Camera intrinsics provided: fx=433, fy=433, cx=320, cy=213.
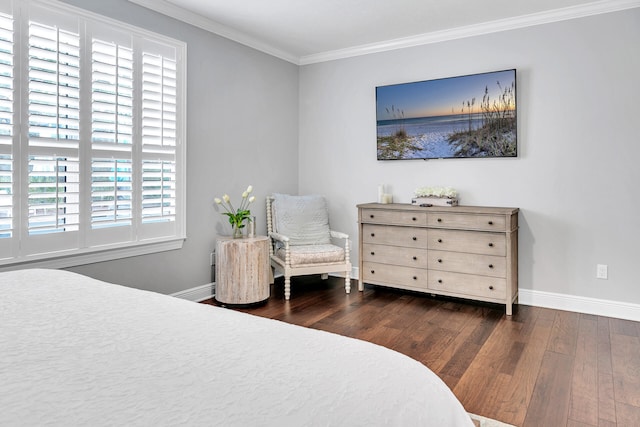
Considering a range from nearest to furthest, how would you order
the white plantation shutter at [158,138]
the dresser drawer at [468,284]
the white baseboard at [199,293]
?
the white plantation shutter at [158,138] < the dresser drawer at [468,284] < the white baseboard at [199,293]

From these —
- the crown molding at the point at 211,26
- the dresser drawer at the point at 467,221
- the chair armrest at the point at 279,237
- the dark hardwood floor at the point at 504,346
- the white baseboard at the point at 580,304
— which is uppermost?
the crown molding at the point at 211,26

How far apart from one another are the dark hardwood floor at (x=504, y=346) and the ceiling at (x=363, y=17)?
8.47ft

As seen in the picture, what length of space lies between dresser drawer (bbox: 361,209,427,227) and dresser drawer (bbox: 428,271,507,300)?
0.50 metres

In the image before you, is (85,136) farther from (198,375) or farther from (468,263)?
(468,263)

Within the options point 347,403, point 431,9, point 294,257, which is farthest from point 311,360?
point 431,9

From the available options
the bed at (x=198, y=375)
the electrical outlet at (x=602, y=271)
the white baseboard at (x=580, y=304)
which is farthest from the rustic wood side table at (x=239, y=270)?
the electrical outlet at (x=602, y=271)

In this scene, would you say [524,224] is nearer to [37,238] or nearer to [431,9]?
[431,9]

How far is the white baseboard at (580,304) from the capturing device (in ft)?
11.8

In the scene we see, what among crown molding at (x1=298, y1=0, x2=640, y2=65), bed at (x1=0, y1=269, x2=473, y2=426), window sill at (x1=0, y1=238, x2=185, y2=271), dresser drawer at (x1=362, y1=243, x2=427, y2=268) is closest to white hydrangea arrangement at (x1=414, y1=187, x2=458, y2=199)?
dresser drawer at (x1=362, y1=243, x2=427, y2=268)

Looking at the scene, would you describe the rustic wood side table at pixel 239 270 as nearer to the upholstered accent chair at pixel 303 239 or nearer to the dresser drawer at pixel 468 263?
the upholstered accent chair at pixel 303 239

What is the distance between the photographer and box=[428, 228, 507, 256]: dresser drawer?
368 cm

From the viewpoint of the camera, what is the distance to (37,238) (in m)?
2.82

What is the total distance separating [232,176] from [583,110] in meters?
3.23

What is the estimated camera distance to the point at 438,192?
4219mm
